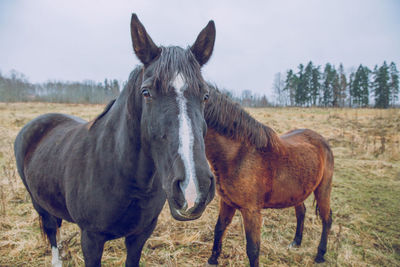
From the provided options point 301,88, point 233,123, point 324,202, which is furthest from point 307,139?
point 301,88

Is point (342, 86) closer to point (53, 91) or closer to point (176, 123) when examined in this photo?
point (176, 123)

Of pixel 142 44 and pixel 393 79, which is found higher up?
pixel 393 79

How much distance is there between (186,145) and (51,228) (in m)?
2.96

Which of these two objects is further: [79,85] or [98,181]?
[79,85]

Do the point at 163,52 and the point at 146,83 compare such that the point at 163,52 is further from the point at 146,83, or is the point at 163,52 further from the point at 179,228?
the point at 179,228

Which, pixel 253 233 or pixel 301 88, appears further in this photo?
pixel 301 88

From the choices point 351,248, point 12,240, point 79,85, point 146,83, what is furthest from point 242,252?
point 79,85

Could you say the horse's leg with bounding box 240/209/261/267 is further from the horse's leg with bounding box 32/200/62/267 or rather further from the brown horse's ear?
the horse's leg with bounding box 32/200/62/267

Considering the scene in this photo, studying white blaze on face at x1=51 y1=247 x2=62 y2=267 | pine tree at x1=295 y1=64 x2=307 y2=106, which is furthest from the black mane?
pine tree at x1=295 y1=64 x2=307 y2=106

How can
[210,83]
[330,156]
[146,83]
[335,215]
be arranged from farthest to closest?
1. [335,215]
2. [330,156]
3. [210,83]
4. [146,83]

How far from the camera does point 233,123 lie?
2.76 meters

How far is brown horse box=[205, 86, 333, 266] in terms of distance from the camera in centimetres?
262

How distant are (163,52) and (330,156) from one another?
11.1 feet

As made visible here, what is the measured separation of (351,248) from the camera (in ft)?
11.3
